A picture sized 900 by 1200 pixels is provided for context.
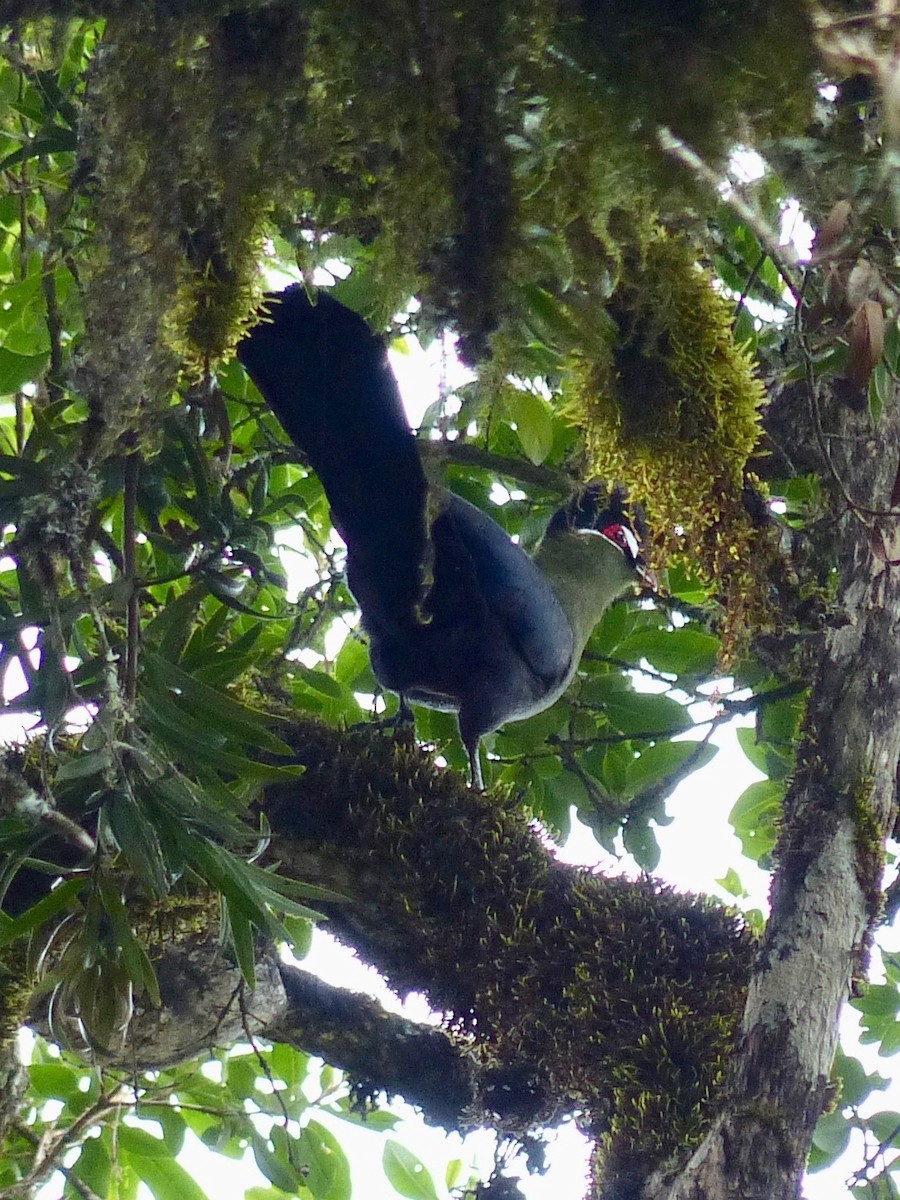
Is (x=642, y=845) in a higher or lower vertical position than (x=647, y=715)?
lower

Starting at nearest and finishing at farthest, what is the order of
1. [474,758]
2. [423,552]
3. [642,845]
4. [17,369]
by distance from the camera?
[423,552], [17,369], [474,758], [642,845]

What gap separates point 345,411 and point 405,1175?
1.99 meters

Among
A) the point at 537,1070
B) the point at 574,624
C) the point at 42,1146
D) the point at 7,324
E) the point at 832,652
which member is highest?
the point at 574,624

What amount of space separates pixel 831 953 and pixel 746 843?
1.27 m

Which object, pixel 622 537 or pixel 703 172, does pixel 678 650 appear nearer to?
pixel 622 537

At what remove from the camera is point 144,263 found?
109cm

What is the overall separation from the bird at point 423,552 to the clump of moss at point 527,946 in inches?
8.0

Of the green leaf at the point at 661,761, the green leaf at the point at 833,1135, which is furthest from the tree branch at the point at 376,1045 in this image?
the green leaf at the point at 833,1135

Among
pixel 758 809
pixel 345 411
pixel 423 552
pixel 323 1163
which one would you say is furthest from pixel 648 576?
pixel 323 1163

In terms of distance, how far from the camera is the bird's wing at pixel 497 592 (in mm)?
2205

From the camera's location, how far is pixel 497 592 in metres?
2.34

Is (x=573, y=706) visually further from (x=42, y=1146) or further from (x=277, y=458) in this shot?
(x=42, y=1146)

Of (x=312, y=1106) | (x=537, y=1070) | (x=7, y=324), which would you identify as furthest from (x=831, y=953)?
(x=7, y=324)

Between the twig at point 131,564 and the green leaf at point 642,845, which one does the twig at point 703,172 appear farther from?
the green leaf at point 642,845
